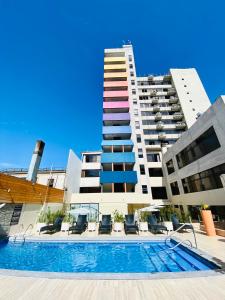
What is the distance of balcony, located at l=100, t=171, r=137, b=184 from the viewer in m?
24.9

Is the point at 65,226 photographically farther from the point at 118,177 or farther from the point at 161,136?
the point at 161,136

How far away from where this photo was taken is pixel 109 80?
37312 mm

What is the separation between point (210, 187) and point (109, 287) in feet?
57.0

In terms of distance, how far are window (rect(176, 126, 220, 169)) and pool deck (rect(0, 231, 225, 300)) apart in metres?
14.3

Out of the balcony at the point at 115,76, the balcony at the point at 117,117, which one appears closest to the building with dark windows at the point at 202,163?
the balcony at the point at 117,117

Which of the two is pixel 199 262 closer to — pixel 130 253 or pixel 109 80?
pixel 130 253

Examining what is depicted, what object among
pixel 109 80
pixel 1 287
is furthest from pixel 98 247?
pixel 109 80

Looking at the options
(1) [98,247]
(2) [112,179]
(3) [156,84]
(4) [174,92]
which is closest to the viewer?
(1) [98,247]

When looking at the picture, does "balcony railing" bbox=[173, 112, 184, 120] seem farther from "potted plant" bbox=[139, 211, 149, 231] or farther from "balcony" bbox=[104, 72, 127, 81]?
"potted plant" bbox=[139, 211, 149, 231]

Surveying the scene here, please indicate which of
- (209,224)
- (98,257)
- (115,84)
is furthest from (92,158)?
(98,257)

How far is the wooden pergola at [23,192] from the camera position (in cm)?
1180

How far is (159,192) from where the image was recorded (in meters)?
31.8

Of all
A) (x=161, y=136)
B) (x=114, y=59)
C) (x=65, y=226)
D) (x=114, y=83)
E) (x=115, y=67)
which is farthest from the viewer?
(x=114, y=59)

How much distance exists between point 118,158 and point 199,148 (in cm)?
1225
